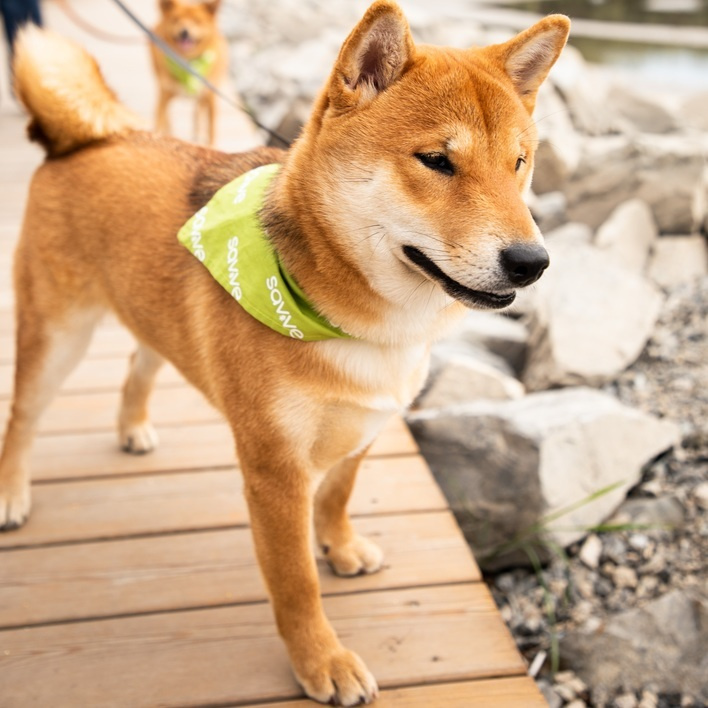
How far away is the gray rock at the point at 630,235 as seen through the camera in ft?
16.3

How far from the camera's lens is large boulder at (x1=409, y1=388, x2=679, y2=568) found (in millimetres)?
2762

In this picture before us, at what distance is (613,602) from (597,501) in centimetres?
35

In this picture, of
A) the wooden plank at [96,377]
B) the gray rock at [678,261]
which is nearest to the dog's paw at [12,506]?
the wooden plank at [96,377]

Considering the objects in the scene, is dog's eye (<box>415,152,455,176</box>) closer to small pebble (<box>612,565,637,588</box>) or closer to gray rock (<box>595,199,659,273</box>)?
small pebble (<box>612,565,637,588</box>)

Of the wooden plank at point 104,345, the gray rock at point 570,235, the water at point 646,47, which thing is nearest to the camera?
the wooden plank at point 104,345

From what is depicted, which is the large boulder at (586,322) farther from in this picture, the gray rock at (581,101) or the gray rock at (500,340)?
the gray rock at (581,101)

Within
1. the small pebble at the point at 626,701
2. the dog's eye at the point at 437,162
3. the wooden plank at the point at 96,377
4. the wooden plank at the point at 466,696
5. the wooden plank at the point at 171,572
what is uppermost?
the dog's eye at the point at 437,162

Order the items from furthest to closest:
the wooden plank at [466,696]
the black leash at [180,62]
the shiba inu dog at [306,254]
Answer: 1. the black leash at [180,62]
2. the wooden plank at [466,696]
3. the shiba inu dog at [306,254]

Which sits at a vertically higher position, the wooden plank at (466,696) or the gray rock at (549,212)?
the wooden plank at (466,696)

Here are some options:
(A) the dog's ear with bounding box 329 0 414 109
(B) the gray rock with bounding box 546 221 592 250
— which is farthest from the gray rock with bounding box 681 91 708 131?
(A) the dog's ear with bounding box 329 0 414 109

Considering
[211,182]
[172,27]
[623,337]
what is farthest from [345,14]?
[211,182]

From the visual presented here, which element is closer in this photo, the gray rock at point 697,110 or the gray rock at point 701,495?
the gray rock at point 701,495

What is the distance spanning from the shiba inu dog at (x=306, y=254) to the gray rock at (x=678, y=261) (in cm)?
330

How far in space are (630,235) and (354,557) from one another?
11.4ft
